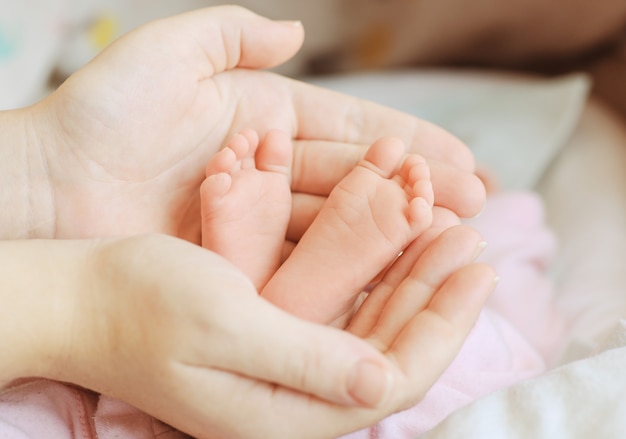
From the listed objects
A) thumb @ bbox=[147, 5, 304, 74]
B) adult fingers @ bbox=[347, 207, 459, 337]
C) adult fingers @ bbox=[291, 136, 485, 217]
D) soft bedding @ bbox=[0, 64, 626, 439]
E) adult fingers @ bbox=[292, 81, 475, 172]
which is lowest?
soft bedding @ bbox=[0, 64, 626, 439]

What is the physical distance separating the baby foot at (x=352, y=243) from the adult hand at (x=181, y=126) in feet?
0.20

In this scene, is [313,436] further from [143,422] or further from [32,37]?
[32,37]

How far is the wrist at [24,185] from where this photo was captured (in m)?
0.68

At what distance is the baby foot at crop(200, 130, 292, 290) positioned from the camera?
637 millimetres

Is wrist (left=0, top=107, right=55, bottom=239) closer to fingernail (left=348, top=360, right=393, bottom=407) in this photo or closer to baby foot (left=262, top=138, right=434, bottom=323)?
baby foot (left=262, top=138, right=434, bottom=323)

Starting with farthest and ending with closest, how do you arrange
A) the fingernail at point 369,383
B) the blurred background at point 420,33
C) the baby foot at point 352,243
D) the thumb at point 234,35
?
the blurred background at point 420,33, the thumb at point 234,35, the baby foot at point 352,243, the fingernail at point 369,383

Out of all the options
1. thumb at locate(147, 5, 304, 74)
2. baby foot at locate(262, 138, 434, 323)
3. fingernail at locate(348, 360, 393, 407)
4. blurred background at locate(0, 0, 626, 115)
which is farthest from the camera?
blurred background at locate(0, 0, 626, 115)

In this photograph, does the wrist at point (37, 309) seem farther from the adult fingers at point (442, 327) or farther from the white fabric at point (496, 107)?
the white fabric at point (496, 107)

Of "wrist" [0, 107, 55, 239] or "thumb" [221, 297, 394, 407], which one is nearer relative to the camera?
"thumb" [221, 297, 394, 407]

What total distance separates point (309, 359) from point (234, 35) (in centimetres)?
37

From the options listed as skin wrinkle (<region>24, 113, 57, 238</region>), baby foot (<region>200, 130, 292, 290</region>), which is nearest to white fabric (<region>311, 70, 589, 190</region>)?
baby foot (<region>200, 130, 292, 290</region>)

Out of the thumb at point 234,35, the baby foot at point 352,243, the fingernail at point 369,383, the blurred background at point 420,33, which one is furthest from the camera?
the blurred background at point 420,33

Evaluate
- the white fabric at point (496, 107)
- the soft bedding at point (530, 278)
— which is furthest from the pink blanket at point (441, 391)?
the white fabric at point (496, 107)

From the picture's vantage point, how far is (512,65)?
1472 mm
